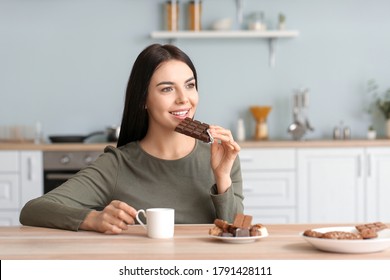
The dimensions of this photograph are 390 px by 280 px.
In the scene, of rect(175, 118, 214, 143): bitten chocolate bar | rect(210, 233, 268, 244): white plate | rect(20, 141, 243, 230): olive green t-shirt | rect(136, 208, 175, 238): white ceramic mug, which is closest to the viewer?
rect(210, 233, 268, 244): white plate

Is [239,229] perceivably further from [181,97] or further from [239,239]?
[181,97]

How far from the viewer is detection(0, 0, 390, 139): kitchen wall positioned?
18.7 ft

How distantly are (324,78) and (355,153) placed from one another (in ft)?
2.48

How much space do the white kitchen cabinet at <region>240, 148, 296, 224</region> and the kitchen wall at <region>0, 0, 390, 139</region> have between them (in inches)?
22.5

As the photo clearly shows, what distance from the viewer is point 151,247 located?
1923mm

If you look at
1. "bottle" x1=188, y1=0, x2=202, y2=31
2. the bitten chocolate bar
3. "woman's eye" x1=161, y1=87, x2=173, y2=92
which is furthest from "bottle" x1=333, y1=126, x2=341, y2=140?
the bitten chocolate bar

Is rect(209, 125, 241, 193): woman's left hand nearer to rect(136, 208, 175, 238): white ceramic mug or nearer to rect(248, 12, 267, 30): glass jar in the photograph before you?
rect(136, 208, 175, 238): white ceramic mug

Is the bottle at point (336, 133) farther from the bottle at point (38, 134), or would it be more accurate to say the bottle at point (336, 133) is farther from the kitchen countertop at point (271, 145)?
the bottle at point (38, 134)

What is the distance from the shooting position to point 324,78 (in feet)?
18.7

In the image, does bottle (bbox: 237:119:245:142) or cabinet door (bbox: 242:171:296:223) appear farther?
bottle (bbox: 237:119:245:142)

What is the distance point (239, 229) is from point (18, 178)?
137 inches

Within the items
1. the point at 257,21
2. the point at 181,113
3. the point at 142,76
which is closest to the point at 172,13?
the point at 257,21
